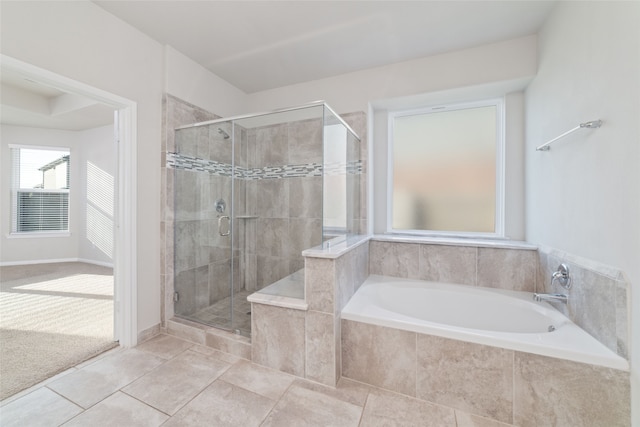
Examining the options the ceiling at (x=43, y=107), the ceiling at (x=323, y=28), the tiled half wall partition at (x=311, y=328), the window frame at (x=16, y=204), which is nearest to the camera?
the tiled half wall partition at (x=311, y=328)

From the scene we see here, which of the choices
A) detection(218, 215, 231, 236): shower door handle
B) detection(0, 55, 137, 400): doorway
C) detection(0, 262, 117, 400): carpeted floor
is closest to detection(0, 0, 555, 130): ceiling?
detection(0, 55, 137, 400): doorway

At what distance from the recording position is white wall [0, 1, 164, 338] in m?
1.44

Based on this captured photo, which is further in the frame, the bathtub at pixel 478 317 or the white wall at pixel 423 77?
the white wall at pixel 423 77

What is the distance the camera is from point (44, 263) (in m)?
4.48

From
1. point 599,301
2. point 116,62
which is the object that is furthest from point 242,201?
point 599,301

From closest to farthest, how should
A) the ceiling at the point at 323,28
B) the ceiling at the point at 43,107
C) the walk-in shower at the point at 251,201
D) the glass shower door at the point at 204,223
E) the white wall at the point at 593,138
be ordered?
the white wall at the point at 593,138
the ceiling at the point at 323,28
the walk-in shower at the point at 251,201
the glass shower door at the point at 204,223
the ceiling at the point at 43,107

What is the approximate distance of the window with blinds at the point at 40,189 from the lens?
4.45m

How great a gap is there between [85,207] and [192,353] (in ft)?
15.3

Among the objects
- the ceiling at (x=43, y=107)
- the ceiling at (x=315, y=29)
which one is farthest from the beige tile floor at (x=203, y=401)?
the ceiling at (x=43, y=107)

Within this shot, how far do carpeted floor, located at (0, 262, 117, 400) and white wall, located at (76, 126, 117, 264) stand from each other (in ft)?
2.66

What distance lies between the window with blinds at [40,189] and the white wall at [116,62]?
4291 mm

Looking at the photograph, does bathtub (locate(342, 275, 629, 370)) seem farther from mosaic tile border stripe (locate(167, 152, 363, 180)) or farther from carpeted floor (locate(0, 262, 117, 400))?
carpeted floor (locate(0, 262, 117, 400))

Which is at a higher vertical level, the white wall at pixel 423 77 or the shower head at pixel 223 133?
the white wall at pixel 423 77

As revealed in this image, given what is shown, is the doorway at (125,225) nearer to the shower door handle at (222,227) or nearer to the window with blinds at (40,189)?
the shower door handle at (222,227)
